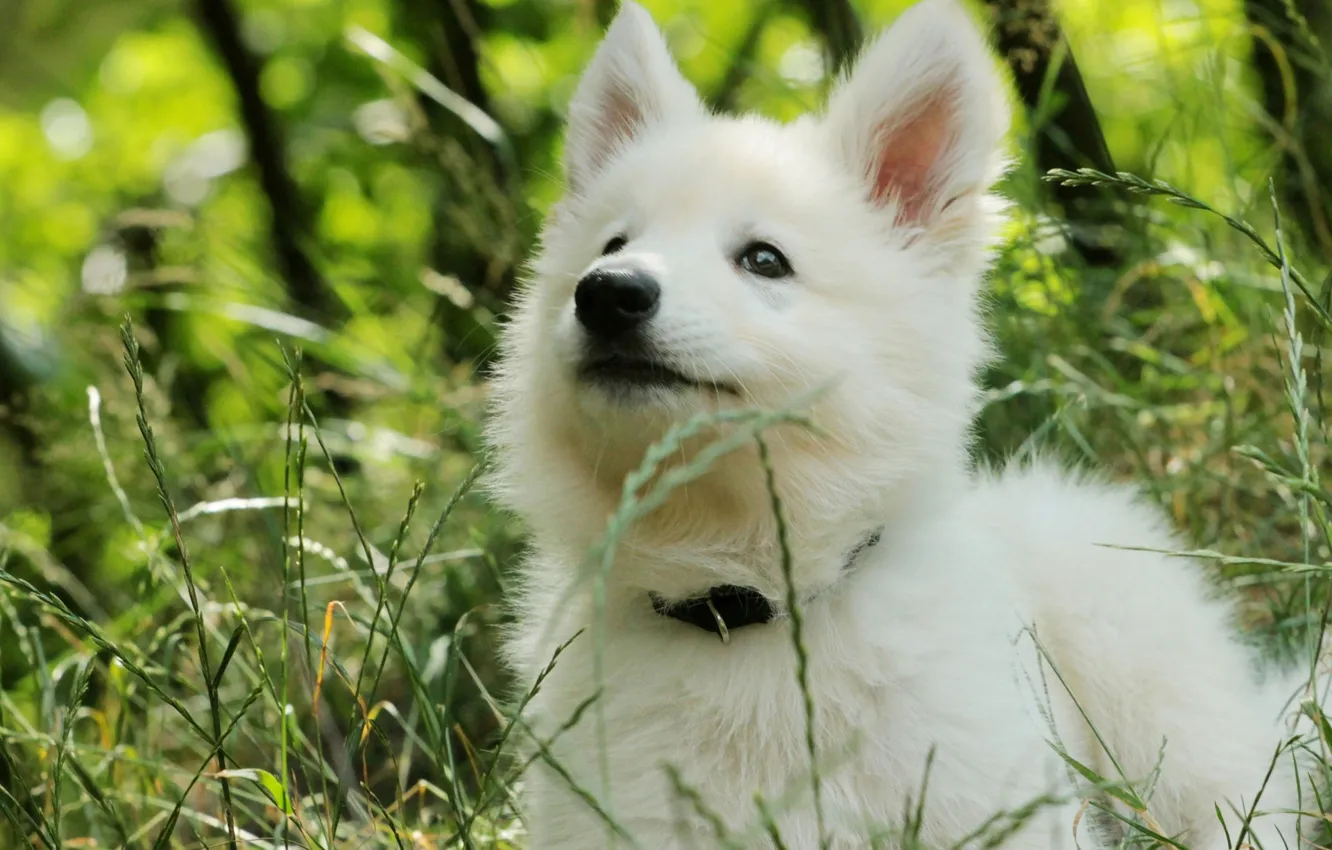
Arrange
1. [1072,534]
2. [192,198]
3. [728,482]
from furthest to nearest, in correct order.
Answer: [192,198], [1072,534], [728,482]

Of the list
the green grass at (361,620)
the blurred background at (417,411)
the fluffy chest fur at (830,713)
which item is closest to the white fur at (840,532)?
the fluffy chest fur at (830,713)

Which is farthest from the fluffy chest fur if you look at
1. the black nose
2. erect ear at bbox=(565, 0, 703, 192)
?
erect ear at bbox=(565, 0, 703, 192)

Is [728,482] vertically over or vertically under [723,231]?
under

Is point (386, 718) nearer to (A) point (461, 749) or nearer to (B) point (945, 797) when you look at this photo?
(A) point (461, 749)

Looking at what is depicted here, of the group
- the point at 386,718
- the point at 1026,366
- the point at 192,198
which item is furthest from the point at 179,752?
the point at 192,198

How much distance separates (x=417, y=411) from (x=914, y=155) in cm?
263

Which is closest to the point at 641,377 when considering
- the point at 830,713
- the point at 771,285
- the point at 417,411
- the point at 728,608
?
the point at 771,285

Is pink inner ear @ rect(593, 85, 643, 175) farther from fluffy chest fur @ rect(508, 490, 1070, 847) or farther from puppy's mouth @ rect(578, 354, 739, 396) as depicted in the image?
fluffy chest fur @ rect(508, 490, 1070, 847)

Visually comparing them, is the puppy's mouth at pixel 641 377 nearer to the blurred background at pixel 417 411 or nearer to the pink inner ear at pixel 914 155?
the blurred background at pixel 417 411

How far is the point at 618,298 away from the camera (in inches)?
84.7

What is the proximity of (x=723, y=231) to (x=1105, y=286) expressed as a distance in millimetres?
2174

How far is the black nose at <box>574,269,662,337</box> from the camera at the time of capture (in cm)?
215

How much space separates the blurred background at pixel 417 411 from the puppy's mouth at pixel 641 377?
0.55 meters

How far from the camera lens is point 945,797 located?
6.92 feet
